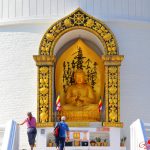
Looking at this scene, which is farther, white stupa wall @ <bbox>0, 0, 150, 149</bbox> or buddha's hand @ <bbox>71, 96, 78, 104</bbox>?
buddha's hand @ <bbox>71, 96, 78, 104</bbox>

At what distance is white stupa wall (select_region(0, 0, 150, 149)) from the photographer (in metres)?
22.8

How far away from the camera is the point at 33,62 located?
2298 centimetres

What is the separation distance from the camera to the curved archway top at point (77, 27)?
73.8 feet

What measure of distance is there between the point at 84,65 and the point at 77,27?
1.54 metres

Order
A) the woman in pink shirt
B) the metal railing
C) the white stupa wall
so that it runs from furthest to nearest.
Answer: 1. the white stupa wall
2. the woman in pink shirt
3. the metal railing

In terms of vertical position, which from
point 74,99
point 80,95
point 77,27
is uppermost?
point 77,27

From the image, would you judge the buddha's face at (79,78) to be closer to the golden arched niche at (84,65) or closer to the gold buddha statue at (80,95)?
the gold buddha statue at (80,95)

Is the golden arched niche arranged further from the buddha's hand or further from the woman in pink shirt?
the woman in pink shirt

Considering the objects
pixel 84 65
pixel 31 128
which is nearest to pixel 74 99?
pixel 84 65

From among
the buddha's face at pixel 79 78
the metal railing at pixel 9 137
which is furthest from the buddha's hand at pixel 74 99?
the metal railing at pixel 9 137

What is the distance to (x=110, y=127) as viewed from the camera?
2198 cm

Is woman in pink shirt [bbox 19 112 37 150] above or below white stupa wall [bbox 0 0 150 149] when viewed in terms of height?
below

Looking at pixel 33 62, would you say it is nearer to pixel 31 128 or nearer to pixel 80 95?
pixel 80 95

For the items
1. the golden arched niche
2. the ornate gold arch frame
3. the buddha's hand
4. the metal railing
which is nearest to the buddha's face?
the golden arched niche
